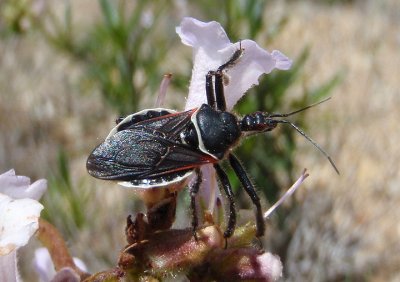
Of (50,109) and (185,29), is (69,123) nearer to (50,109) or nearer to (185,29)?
(50,109)

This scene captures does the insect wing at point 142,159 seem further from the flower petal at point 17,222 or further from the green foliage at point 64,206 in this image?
the green foliage at point 64,206

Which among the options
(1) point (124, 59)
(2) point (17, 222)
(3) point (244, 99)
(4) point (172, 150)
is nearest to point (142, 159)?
(4) point (172, 150)

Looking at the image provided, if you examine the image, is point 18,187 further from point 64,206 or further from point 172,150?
point 64,206

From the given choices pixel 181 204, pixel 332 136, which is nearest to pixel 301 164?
pixel 332 136

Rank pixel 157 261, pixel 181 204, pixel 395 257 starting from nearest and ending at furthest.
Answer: pixel 157 261 < pixel 181 204 < pixel 395 257

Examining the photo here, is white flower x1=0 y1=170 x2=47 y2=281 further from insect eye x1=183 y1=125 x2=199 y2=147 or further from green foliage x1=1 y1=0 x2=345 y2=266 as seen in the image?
green foliage x1=1 y1=0 x2=345 y2=266

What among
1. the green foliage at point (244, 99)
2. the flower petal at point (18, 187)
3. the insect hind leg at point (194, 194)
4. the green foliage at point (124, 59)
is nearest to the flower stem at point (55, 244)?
the flower petal at point (18, 187)
